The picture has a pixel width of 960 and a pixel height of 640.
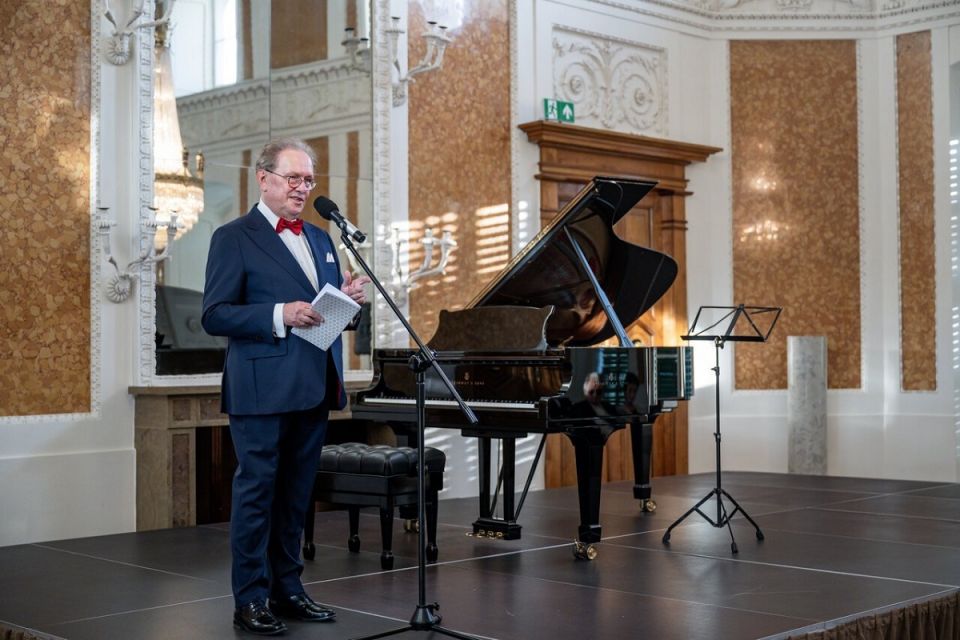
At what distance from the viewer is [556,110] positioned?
314 inches

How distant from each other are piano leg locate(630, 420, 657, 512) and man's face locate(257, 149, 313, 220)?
3.30 metres

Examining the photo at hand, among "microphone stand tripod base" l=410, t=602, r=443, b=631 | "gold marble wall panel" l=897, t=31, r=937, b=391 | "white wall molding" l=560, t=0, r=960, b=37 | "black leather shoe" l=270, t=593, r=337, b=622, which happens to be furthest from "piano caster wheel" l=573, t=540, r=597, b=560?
"white wall molding" l=560, t=0, r=960, b=37

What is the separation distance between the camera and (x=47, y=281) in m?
5.82

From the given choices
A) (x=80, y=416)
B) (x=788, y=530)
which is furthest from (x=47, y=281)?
(x=788, y=530)

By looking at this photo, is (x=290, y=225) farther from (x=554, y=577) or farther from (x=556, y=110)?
(x=556, y=110)

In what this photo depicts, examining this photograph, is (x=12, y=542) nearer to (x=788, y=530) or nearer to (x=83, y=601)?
(x=83, y=601)

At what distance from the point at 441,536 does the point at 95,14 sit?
3.06 meters

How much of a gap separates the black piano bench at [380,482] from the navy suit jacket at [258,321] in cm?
130

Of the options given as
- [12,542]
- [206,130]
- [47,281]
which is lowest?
[12,542]

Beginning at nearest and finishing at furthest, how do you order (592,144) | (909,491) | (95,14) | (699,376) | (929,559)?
(929,559) → (95,14) → (909,491) → (592,144) → (699,376)

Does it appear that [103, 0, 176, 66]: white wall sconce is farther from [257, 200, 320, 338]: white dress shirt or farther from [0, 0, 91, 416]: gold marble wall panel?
[257, 200, 320, 338]: white dress shirt

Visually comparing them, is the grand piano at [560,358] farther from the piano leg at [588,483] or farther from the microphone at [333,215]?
the microphone at [333,215]

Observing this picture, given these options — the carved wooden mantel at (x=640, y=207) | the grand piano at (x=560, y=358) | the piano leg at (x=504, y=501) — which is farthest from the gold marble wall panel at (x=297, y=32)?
the piano leg at (x=504, y=501)

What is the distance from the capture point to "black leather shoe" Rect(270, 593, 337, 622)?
12.0 feet
